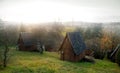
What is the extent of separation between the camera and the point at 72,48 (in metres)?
56.1

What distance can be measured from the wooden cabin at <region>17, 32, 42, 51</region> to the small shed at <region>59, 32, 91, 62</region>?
20.3 meters

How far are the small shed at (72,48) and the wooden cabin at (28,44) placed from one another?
20.3 meters

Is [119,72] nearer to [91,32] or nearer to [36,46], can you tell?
[36,46]

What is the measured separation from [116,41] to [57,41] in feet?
87.5

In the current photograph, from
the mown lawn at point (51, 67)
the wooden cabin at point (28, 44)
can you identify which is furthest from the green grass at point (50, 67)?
the wooden cabin at point (28, 44)

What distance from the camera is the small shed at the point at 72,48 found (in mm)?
56281

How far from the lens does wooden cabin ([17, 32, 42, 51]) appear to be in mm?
77938

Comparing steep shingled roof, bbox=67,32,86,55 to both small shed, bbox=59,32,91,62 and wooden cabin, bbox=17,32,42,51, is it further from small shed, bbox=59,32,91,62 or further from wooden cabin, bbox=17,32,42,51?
wooden cabin, bbox=17,32,42,51

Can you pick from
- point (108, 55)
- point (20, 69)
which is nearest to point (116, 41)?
point (108, 55)

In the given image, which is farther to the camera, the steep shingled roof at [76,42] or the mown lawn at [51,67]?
the steep shingled roof at [76,42]

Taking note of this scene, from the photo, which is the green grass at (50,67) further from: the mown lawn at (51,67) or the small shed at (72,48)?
the small shed at (72,48)

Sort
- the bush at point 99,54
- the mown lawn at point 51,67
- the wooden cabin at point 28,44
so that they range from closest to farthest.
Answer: the mown lawn at point 51,67 → the wooden cabin at point 28,44 → the bush at point 99,54

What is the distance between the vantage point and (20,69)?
129 feet

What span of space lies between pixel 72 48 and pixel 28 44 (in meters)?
26.8
